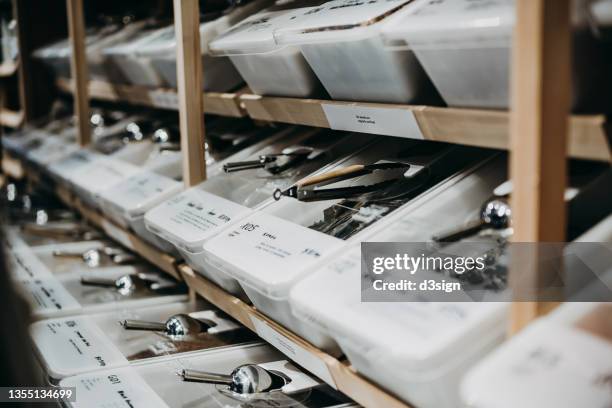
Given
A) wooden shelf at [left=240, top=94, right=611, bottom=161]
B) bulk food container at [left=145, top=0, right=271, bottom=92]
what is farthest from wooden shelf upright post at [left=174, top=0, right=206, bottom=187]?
wooden shelf at [left=240, top=94, right=611, bottom=161]

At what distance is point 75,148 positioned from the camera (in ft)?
9.92

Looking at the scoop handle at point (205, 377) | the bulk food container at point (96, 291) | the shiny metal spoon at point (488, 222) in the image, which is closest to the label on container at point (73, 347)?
the bulk food container at point (96, 291)

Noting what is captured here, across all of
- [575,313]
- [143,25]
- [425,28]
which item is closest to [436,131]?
[425,28]

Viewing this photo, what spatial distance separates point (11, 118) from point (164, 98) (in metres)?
2.41

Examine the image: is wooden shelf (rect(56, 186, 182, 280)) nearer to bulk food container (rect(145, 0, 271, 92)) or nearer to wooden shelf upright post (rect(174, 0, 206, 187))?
wooden shelf upright post (rect(174, 0, 206, 187))

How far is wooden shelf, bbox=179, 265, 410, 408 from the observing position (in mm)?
1132

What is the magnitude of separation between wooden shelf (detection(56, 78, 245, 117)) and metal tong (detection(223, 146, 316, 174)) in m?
0.16

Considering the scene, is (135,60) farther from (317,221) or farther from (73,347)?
(317,221)

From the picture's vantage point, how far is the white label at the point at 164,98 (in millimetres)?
2205

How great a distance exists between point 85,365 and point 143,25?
1.52m

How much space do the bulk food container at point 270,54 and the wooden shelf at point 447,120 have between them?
31 mm

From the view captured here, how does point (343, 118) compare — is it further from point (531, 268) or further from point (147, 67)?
point (147, 67)

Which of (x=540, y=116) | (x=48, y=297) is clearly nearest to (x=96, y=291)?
(x=48, y=297)
